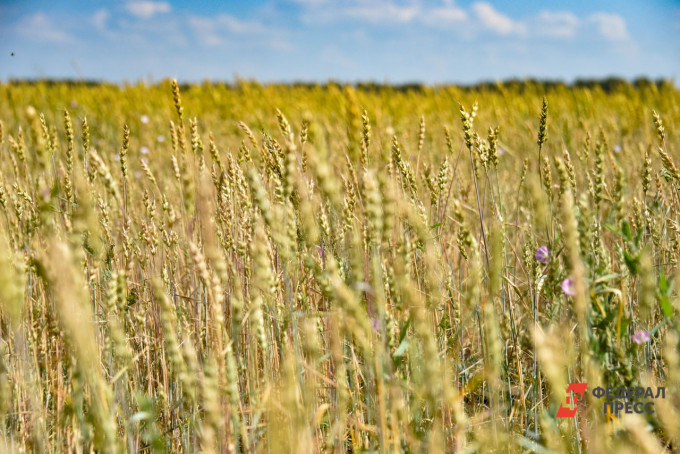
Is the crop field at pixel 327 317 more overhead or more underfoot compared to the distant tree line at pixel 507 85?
more underfoot

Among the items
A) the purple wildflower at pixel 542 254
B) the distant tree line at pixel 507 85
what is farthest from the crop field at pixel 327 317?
the distant tree line at pixel 507 85

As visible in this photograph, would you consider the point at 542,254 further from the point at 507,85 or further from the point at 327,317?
the point at 507,85

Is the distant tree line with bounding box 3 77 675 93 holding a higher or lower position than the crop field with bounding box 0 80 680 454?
higher

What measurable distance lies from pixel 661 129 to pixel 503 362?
0.68 metres

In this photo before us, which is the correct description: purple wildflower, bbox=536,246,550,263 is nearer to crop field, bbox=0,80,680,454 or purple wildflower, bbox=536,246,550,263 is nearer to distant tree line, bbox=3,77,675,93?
crop field, bbox=0,80,680,454

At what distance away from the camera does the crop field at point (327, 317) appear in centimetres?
67

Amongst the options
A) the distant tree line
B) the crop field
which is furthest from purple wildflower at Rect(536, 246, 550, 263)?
the distant tree line

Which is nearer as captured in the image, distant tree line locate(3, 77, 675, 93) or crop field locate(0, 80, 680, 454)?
crop field locate(0, 80, 680, 454)

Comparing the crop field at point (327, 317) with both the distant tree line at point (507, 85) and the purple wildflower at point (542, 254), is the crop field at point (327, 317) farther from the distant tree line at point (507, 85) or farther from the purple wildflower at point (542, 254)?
the distant tree line at point (507, 85)

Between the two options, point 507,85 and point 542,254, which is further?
point 507,85

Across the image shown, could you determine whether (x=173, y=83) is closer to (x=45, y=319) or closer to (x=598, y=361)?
(x=45, y=319)

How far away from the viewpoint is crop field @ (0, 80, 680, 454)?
0.67 meters

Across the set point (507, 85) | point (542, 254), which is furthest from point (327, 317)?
point (507, 85)

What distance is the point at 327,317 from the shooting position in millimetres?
1318
